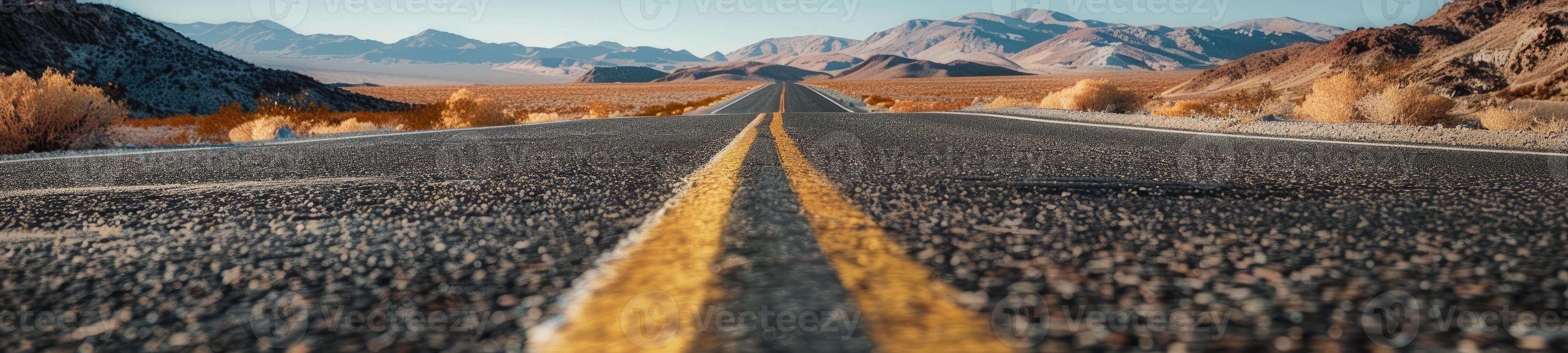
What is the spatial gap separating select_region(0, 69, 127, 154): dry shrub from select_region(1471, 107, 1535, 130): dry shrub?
18754 millimetres

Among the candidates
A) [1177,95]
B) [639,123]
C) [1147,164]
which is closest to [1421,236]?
[1147,164]

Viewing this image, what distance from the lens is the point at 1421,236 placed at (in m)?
1.57

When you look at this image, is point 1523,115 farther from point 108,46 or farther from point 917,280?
point 108,46

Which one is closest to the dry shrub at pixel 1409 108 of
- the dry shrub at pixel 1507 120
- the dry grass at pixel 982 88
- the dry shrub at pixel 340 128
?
the dry shrub at pixel 1507 120

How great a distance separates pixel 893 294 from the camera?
106cm

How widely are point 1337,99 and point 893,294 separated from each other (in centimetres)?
1326

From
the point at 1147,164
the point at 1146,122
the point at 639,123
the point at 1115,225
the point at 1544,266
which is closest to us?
the point at 1544,266

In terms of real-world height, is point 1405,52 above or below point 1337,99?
above

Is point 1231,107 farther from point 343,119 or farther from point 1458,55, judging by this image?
point 343,119

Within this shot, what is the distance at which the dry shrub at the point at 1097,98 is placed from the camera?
17.2 metres

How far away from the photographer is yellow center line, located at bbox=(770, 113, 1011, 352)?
0.86 m

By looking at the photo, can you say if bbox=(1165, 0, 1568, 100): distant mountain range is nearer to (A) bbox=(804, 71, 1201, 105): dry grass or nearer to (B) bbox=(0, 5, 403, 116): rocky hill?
(A) bbox=(804, 71, 1201, 105): dry grass

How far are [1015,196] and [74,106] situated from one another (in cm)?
1293

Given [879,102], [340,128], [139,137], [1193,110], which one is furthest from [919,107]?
[139,137]
